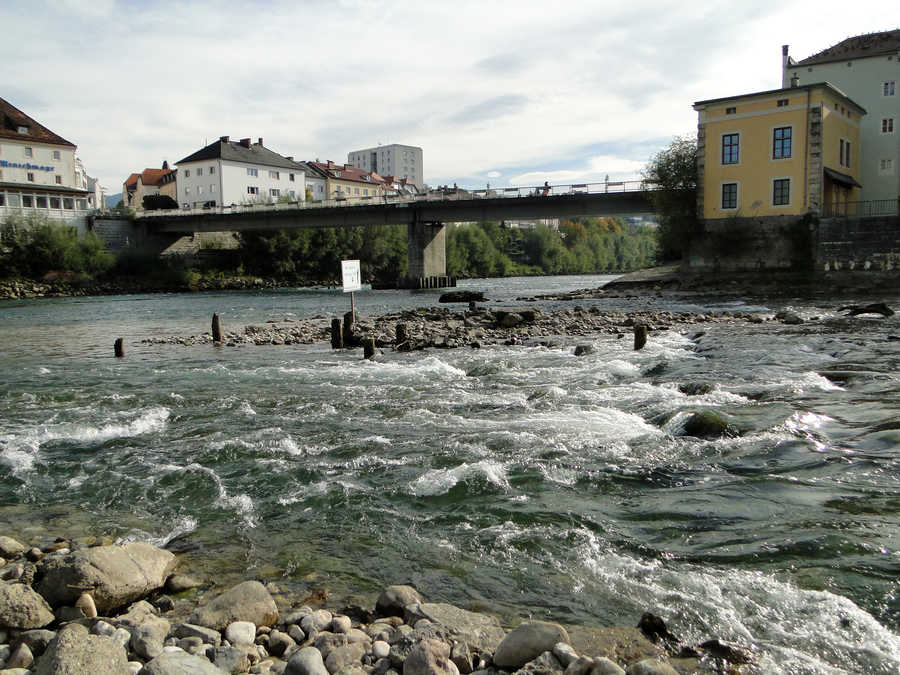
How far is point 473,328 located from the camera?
2473 cm

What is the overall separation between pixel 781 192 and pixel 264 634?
1889 inches

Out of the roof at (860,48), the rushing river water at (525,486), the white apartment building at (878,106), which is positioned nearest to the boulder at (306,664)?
the rushing river water at (525,486)

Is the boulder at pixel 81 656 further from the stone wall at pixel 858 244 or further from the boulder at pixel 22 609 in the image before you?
the stone wall at pixel 858 244

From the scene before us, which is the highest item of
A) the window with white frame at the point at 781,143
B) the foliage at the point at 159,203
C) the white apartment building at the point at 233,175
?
the white apartment building at the point at 233,175

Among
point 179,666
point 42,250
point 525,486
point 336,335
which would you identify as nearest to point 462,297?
point 336,335

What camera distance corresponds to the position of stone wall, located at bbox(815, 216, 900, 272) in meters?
39.3

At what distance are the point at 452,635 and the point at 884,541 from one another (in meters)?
3.91

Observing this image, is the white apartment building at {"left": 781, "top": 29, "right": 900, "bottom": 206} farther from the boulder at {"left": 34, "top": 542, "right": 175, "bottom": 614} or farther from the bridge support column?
the boulder at {"left": 34, "top": 542, "right": 175, "bottom": 614}

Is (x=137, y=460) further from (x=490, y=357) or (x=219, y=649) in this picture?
(x=490, y=357)

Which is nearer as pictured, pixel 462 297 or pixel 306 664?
pixel 306 664

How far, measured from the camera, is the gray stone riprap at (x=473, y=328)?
21.5 m

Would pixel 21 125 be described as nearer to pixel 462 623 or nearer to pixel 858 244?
pixel 858 244

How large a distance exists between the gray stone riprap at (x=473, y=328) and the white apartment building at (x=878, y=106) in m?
32.0

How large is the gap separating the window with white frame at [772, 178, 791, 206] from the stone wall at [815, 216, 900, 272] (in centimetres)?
303
